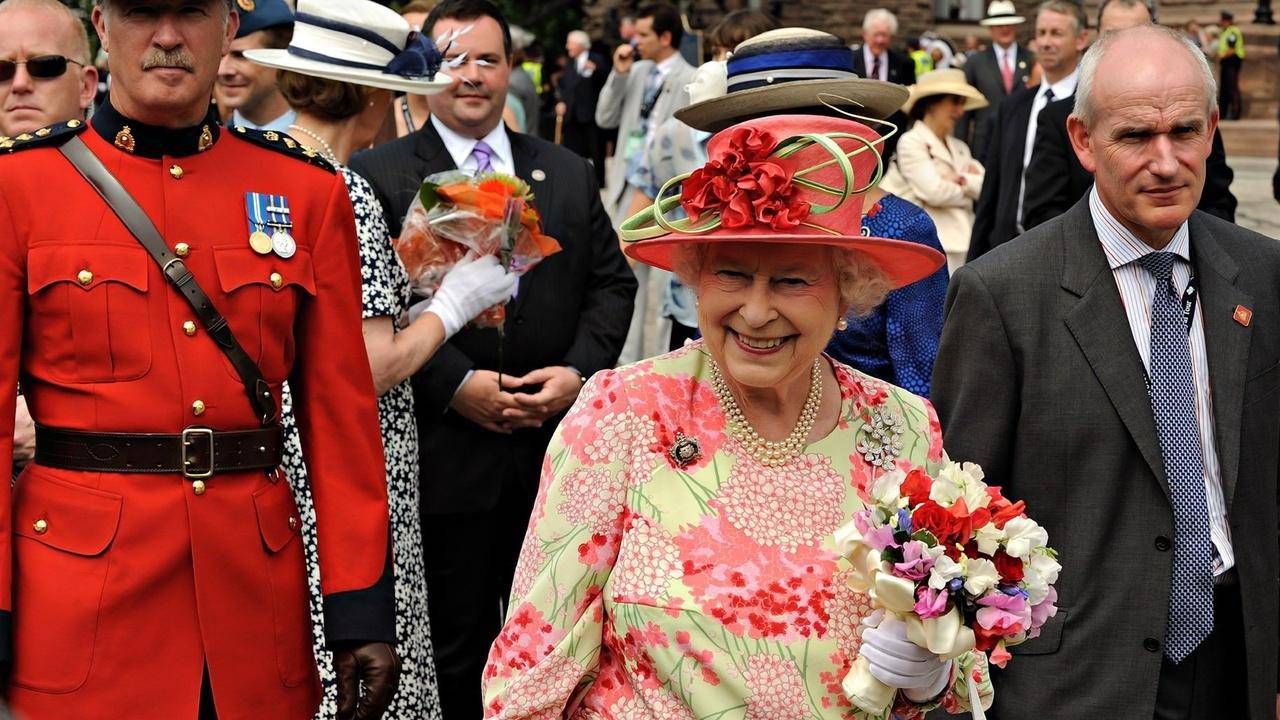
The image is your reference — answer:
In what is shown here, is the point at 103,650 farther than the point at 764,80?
No

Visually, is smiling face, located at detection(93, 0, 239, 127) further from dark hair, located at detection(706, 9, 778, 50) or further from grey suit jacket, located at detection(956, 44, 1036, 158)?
grey suit jacket, located at detection(956, 44, 1036, 158)

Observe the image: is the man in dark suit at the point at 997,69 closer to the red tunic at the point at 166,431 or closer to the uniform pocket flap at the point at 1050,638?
the uniform pocket flap at the point at 1050,638

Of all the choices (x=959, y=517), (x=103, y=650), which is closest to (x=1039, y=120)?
(x=959, y=517)

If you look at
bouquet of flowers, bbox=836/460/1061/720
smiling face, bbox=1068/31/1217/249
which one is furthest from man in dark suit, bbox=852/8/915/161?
bouquet of flowers, bbox=836/460/1061/720

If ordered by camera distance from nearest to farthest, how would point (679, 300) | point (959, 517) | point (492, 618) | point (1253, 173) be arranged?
point (959, 517) → point (492, 618) → point (679, 300) → point (1253, 173)

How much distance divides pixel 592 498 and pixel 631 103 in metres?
9.16

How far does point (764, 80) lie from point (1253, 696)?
201 cm

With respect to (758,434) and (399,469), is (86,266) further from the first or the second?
(399,469)

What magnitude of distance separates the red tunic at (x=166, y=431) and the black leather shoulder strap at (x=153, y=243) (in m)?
0.02

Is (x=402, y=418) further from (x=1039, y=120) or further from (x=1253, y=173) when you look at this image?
(x=1253, y=173)

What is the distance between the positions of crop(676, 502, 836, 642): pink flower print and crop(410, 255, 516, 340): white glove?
6.83 feet

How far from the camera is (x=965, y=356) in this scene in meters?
3.90

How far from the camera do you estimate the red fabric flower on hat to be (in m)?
3.00

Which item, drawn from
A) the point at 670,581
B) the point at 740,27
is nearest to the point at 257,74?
the point at 740,27
